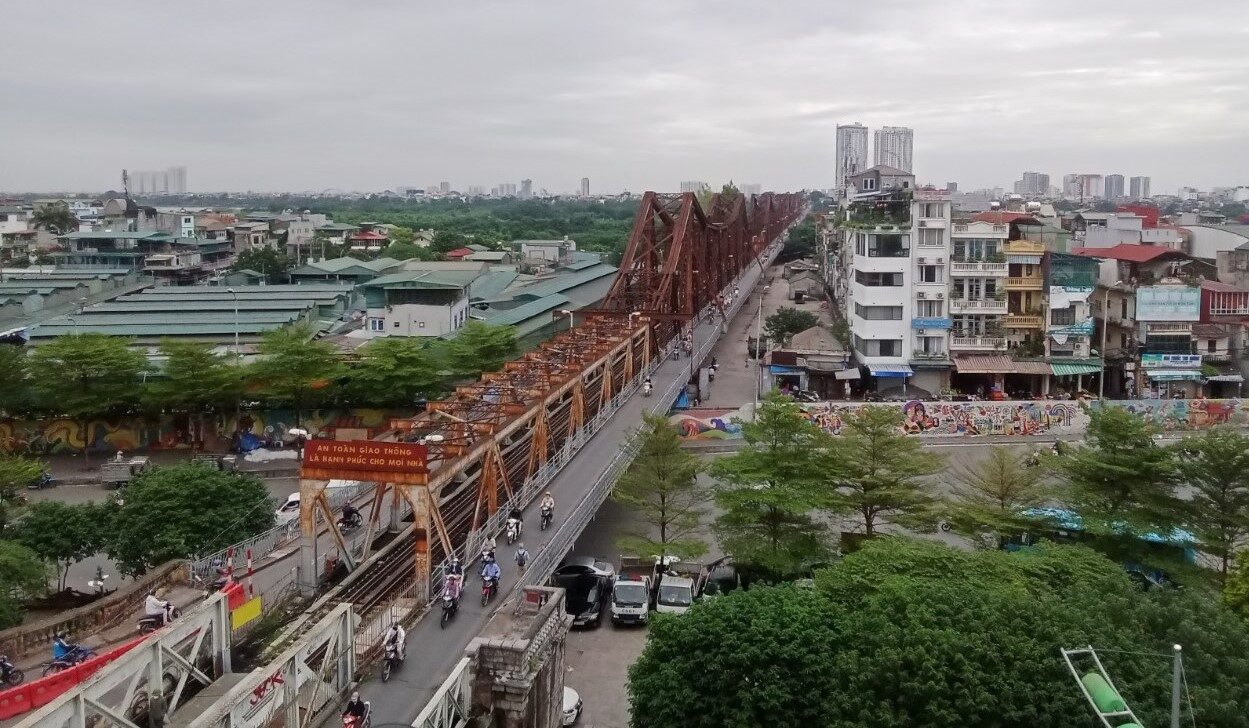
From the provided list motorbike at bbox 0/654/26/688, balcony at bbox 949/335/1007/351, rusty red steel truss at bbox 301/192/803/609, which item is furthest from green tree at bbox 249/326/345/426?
balcony at bbox 949/335/1007/351

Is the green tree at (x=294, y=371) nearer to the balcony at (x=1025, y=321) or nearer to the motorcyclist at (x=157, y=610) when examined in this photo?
the motorcyclist at (x=157, y=610)

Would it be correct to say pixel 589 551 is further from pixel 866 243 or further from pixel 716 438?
pixel 866 243

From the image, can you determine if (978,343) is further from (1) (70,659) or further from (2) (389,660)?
(1) (70,659)

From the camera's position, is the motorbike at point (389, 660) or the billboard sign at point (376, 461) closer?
the motorbike at point (389, 660)

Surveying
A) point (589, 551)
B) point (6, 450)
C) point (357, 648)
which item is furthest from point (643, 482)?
point (6, 450)

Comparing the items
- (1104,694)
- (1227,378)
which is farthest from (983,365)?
(1104,694)

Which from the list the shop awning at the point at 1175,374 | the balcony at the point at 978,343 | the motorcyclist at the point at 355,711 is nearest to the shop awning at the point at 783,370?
the balcony at the point at 978,343

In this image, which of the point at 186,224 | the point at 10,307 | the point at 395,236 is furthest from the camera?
the point at 395,236
